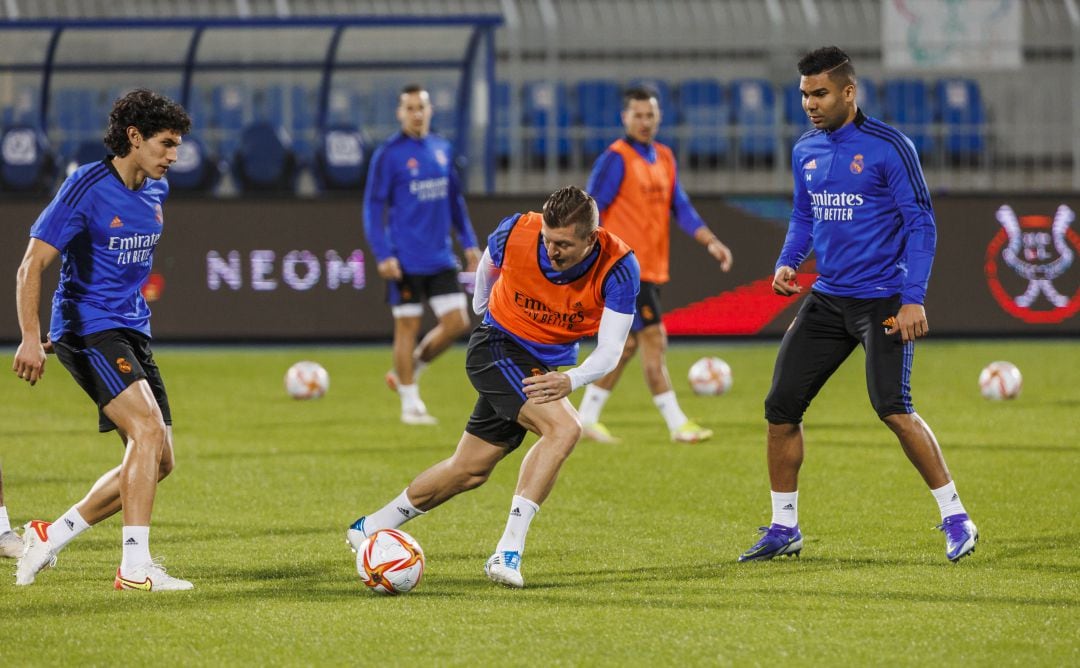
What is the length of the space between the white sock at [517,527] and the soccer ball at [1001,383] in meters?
7.56

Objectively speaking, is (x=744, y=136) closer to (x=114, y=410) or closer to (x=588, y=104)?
(x=588, y=104)

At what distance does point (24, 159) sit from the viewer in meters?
17.7

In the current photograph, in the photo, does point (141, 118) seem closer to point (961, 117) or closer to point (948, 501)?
point (948, 501)

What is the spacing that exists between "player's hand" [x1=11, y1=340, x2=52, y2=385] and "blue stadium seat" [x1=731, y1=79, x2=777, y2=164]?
547 inches

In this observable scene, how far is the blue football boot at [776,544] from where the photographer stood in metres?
7.09

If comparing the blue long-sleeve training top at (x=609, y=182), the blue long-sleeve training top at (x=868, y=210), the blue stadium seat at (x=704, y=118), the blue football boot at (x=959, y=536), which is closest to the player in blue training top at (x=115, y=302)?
the blue long-sleeve training top at (x=868, y=210)

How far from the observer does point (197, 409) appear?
13.0 metres

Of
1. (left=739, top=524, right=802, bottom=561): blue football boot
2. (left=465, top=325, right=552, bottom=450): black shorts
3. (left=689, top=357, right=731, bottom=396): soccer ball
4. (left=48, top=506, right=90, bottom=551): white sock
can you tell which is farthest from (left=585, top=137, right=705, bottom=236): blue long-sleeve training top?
(left=48, top=506, right=90, bottom=551): white sock

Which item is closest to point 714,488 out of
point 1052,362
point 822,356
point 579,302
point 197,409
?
point 822,356

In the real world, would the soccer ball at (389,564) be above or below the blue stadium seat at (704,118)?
below

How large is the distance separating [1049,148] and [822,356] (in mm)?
13117

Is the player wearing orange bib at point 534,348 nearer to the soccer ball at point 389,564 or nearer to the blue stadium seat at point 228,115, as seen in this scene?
the soccer ball at point 389,564

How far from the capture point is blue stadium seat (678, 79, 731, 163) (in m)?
19.4

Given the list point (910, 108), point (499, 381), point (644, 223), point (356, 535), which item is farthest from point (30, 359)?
point (910, 108)
